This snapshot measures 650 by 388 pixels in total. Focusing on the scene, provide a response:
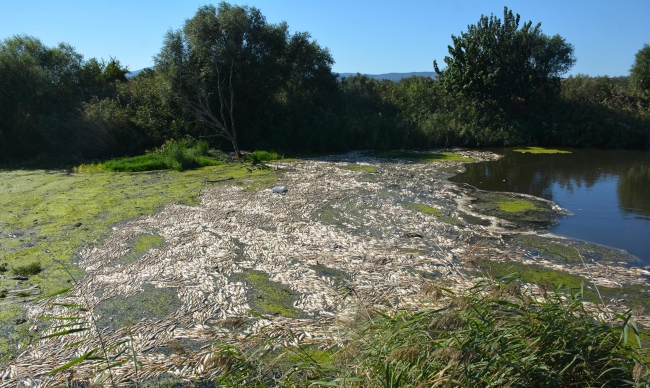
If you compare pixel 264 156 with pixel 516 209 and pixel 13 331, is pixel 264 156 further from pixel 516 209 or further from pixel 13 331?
pixel 13 331

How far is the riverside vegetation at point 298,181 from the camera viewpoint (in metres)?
3.52

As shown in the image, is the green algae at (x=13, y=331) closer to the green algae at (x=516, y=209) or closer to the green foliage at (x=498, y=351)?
the green foliage at (x=498, y=351)

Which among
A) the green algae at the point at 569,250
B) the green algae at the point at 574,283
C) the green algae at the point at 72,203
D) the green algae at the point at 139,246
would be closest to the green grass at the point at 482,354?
the green algae at the point at 574,283

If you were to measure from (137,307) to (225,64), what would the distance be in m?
15.9

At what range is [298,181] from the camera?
1433 centimetres

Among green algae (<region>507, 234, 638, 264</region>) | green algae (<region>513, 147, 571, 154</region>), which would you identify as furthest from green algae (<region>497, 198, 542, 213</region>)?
green algae (<region>513, 147, 571, 154</region>)

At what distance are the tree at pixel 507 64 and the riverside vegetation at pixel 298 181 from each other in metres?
0.11

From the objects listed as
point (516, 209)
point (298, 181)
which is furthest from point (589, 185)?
point (298, 181)

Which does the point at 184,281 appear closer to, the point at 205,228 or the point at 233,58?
the point at 205,228

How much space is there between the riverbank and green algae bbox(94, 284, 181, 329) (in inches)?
1.0

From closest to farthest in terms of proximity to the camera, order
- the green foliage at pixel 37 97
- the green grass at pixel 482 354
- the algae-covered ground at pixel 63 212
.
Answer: the green grass at pixel 482 354 < the algae-covered ground at pixel 63 212 < the green foliage at pixel 37 97

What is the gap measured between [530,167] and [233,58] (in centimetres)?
1317


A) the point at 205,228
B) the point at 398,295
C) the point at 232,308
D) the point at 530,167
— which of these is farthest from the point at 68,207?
the point at 530,167

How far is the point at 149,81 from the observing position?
78.3 ft
